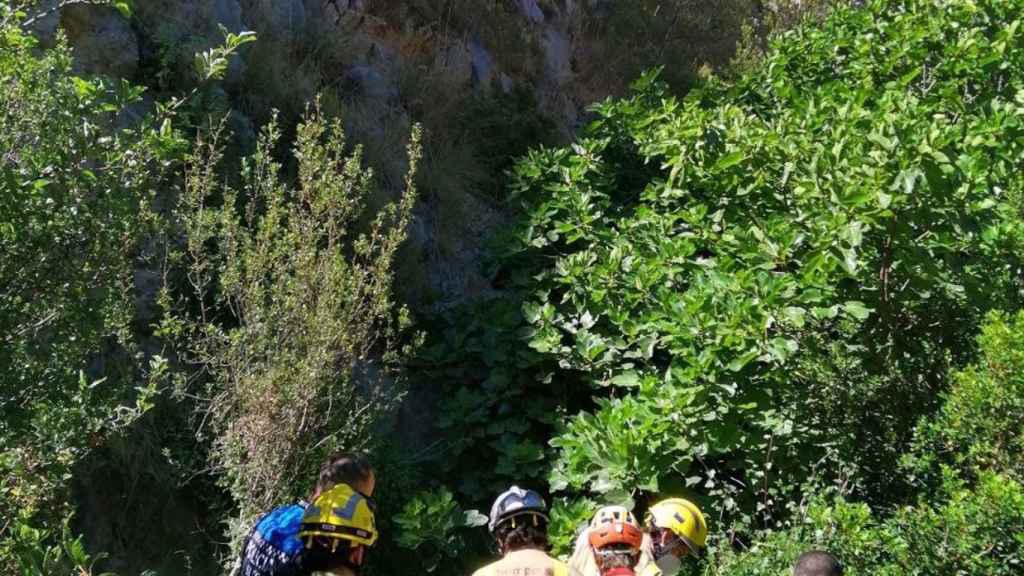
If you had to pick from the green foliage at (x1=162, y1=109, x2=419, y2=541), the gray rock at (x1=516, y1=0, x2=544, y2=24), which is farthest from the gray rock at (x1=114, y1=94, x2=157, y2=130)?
the gray rock at (x1=516, y1=0, x2=544, y2=24)

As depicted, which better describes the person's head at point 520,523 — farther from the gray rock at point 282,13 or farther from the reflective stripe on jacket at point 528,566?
the gray rock at point 282,13

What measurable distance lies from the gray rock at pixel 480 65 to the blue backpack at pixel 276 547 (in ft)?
22.1

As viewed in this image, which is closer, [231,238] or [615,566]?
[615,566]

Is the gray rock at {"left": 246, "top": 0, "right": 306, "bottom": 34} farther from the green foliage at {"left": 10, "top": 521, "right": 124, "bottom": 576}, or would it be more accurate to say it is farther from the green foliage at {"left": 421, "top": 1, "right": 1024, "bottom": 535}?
the green foliage at {"left": 10, "top": 521, "right": 124, "bottom": 576}

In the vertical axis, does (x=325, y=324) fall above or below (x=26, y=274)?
below

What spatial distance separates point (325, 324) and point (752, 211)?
2.30m

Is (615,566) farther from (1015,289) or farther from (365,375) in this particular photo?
(365,375)

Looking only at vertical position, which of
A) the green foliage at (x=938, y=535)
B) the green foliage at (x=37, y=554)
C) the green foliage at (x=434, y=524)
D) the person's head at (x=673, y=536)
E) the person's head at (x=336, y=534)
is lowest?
the green foliage at (x=434, y=524)

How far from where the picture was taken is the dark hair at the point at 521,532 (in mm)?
3404

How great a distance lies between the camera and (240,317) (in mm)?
5031

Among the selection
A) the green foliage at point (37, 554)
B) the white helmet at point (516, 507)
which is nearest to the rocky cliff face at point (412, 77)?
the green foliage at point (37, 554)

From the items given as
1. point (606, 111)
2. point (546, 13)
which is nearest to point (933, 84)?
point (606, 111)

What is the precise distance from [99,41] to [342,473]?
422 cm

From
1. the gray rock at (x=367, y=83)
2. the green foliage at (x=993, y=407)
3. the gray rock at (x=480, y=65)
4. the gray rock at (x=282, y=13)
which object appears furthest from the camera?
the gray rock at (x=480, y=65)
